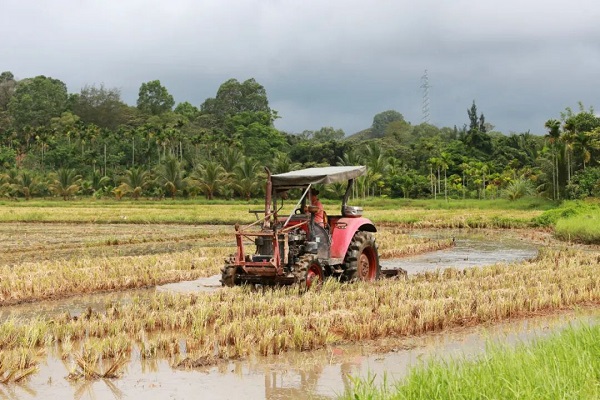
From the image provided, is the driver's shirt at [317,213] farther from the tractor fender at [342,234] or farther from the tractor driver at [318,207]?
the tractor fender at [342,234]

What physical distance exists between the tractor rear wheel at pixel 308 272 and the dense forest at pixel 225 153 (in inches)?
978

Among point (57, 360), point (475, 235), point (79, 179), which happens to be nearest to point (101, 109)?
point (79, 179)

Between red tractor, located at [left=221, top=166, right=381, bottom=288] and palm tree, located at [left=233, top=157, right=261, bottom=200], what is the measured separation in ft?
112

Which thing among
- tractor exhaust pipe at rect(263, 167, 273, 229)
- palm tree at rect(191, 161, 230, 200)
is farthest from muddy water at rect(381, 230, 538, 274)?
palm tree at rect(191, 161, 230, 200)

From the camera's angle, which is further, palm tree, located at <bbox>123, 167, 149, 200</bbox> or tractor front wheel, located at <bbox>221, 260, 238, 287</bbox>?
palm tree, located at <bbox>123, 167, 149, 200</bbox>

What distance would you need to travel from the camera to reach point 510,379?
4352 mm

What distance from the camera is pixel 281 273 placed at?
30.1ft

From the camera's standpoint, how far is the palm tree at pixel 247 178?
147 feet

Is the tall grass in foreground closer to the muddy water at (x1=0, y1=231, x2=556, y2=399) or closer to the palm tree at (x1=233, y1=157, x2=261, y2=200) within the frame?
the muddy water at (x1=0, y1=231, x2=556, y2=399)

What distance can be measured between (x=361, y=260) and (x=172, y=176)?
121ft

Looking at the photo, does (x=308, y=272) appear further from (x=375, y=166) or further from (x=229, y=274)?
(x=375, y=166)

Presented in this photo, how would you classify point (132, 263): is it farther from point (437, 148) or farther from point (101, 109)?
point (101, 109)

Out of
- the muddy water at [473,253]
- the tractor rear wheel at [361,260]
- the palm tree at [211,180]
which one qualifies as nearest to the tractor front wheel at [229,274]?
the tractor rear wheel at [361,260]

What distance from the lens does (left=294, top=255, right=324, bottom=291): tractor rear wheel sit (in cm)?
916
